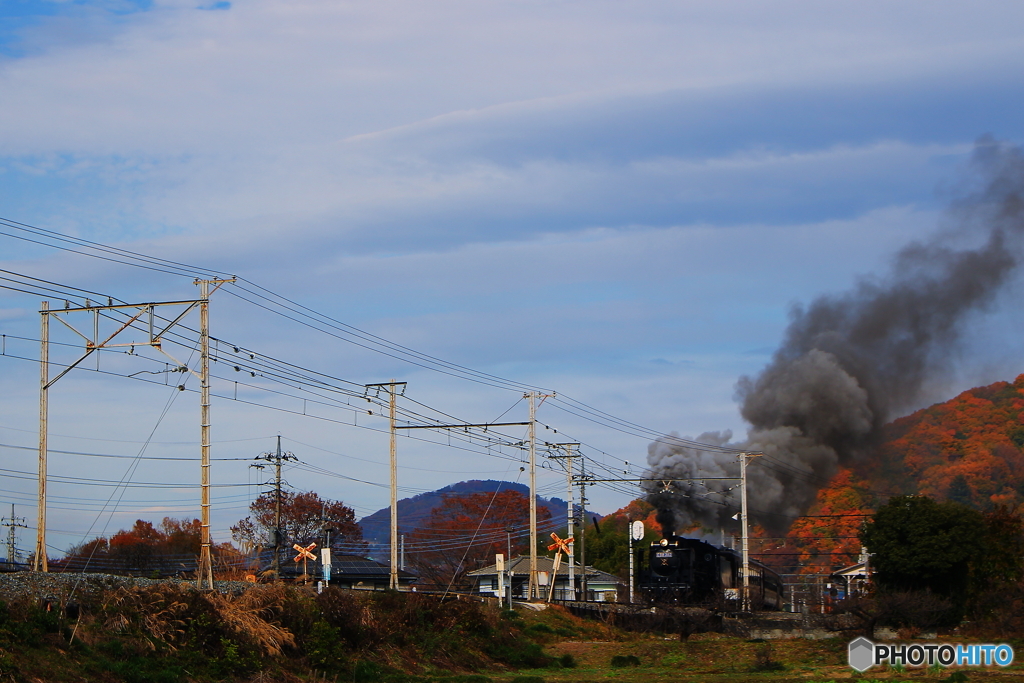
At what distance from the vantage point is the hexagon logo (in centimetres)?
2884

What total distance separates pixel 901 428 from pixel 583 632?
50985 mm

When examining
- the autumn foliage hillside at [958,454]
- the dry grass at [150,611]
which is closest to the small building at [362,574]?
the autumn foliage hillside at [958,454]

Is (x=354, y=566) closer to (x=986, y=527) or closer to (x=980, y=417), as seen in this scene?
(x=986, y=527)

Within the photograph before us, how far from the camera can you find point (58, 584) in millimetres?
24688

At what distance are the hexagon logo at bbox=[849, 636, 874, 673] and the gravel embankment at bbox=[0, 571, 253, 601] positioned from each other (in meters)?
19.4

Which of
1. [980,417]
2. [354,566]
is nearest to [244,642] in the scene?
[354,566]

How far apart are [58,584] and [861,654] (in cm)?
2346

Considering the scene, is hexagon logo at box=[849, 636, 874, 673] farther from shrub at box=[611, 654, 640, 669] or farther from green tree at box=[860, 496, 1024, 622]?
shrub at box=[611, 654, 640, 669]

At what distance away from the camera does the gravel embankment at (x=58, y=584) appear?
2319 centimetres

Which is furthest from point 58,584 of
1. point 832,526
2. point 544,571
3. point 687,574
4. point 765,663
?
point 832,526

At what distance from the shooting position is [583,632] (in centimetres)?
Answer: 4394

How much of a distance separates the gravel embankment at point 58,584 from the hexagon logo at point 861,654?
63.8 ft

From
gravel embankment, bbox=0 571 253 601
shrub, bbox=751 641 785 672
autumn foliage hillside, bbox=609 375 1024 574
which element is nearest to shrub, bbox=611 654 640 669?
shrub, bbox=751 641 785 672

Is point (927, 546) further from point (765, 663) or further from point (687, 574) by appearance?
point (687, 574)
